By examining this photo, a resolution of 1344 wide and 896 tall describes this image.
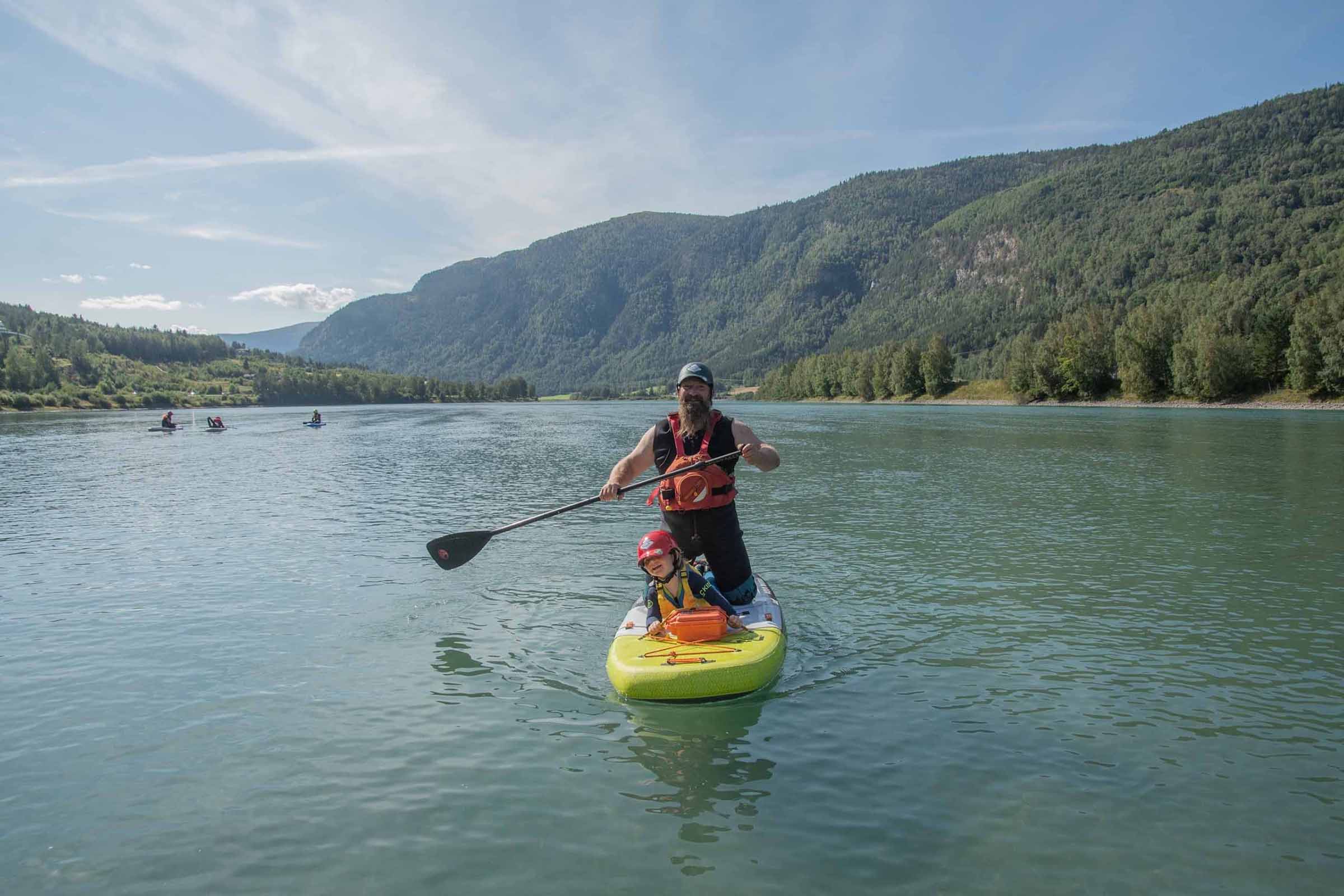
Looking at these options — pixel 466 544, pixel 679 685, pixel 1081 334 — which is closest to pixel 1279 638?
pixel 679 685

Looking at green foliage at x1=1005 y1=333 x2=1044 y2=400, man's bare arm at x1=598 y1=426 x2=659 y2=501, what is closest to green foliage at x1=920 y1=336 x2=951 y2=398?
green foliage at x1=1005 y1=333 x2=1044 y2=400

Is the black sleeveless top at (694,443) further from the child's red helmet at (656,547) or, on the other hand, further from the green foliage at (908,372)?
the green foliage at (908,372)

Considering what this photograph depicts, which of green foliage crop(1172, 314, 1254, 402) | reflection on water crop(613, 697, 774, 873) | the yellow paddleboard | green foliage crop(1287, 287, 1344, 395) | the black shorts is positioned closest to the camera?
reflection on water crop(613, 697, 774, 873)

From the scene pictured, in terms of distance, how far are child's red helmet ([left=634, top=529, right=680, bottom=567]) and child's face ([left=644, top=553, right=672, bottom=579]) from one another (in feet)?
0.10

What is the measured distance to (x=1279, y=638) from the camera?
1132 centimetres

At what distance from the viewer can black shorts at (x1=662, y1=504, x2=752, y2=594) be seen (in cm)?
998

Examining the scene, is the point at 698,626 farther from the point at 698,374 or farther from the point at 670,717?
the point at 698,374

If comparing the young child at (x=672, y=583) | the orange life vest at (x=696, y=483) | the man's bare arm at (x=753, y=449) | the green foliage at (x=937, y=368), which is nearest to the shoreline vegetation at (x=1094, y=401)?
the green foliage at (x=937, y=368)

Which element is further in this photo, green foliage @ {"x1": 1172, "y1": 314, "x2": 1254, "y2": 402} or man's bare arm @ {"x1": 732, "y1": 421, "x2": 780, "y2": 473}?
green foliage @ {"x1": 1172, "y1": 314, "x2": 1254, "y2": 402}

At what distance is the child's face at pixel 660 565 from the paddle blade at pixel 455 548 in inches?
187

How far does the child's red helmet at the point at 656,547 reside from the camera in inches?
366

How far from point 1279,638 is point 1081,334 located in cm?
12797

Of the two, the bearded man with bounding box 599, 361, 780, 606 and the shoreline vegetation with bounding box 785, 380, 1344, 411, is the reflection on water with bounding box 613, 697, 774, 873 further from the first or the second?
the shoreline vegetation with bounding box 785, 380, 1344, 411

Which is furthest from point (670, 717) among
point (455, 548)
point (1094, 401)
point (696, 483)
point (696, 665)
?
point (1094, 401)
